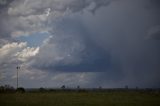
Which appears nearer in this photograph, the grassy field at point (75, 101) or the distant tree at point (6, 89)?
the grassy field at point (75, 101)

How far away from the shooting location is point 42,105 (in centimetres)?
4984

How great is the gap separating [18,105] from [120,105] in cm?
1760

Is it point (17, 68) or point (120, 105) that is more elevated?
point (17, 68)

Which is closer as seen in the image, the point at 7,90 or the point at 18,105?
the point at 18,105

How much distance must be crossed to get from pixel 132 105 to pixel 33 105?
17.0 meters

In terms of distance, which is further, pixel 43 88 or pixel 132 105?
pixel 43 88

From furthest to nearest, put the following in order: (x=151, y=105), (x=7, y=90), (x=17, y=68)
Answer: (x=17, y=68)
(x=7, y=90)
(x=151, y=105)

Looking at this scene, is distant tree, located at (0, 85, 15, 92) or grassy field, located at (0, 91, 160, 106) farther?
distant tree, located at (0, 85, 15, 92)

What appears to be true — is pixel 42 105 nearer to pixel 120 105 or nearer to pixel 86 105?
pixel 86 105

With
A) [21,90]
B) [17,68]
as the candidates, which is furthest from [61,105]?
[17,68]

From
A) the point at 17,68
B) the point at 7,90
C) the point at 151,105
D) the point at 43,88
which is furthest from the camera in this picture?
the point at 43,88

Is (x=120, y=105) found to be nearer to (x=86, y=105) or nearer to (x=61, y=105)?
(x=86, y=105)

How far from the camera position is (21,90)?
11344cm

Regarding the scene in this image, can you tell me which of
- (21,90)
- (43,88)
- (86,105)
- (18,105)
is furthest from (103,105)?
(43,88)
